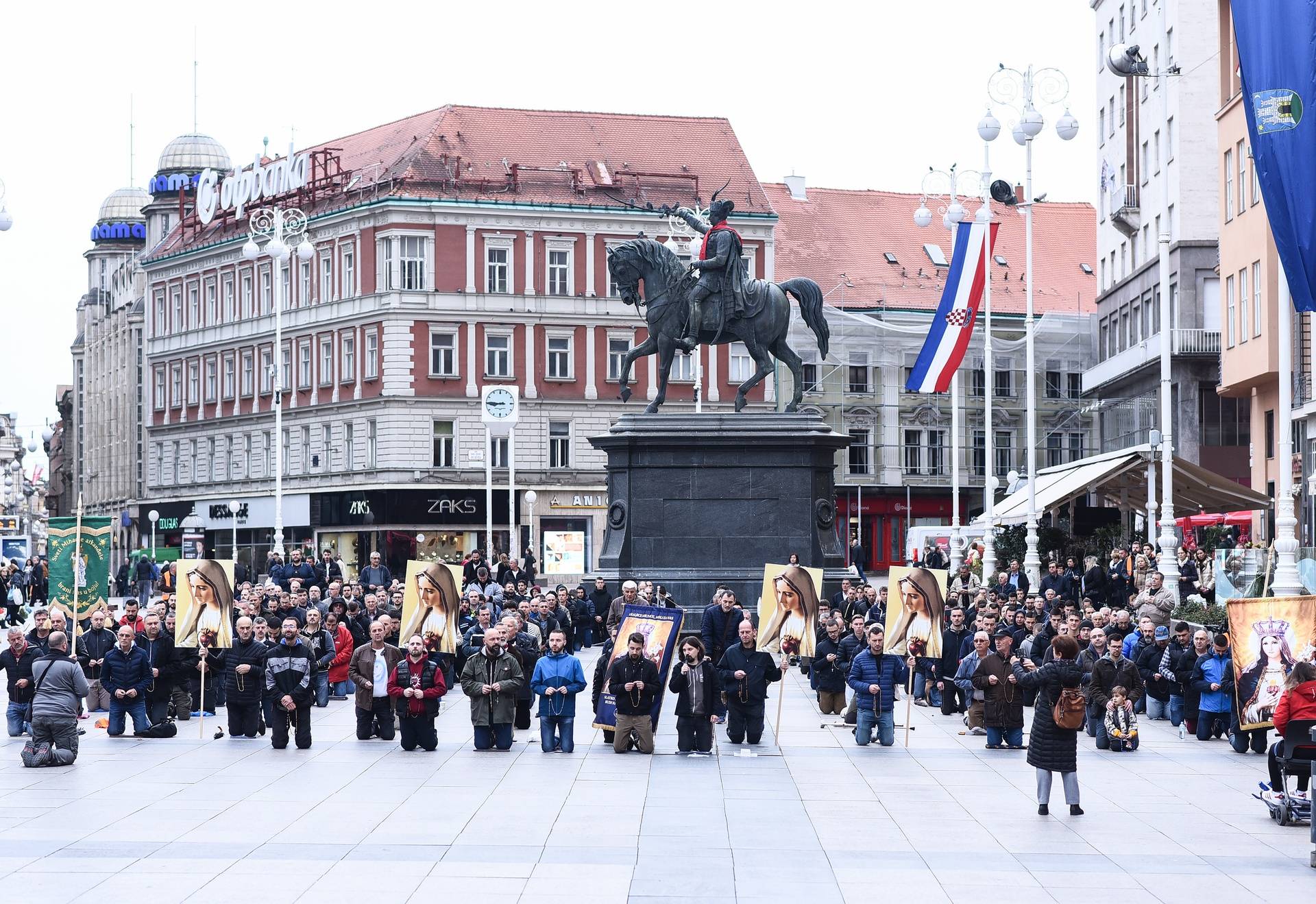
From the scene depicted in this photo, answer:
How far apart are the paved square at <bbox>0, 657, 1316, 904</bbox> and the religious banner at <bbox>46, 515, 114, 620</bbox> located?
548cm

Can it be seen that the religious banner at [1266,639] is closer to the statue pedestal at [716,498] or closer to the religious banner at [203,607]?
the religious banner at [203,607]

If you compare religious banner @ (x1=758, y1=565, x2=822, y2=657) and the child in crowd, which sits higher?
religious banner @ (x1=758, y1=565, x2=822, y2=657)

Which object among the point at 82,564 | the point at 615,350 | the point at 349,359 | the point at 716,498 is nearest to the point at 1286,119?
the point at 716,498

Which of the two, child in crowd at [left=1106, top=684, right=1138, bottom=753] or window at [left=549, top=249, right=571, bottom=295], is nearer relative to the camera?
child in crowd at [left=1106, top=684, right=1138, bottom=753]

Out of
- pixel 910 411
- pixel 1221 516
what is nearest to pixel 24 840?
pixel 1221 516

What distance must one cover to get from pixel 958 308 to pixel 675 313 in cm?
1115

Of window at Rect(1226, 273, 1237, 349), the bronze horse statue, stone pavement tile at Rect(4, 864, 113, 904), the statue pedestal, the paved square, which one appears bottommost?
the paved square

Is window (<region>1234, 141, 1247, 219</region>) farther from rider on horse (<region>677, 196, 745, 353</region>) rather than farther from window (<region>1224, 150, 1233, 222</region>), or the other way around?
rider on horse (<region>677, 196, 745, 353</region>)

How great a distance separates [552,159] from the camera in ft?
255

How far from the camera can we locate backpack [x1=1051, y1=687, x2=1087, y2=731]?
672 inches

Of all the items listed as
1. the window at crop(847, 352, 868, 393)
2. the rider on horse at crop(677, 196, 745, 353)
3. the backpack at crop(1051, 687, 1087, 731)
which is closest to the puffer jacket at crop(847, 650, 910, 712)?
the backpack at crop(1051, 687, 1087, 731)

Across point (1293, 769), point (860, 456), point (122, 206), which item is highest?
point (122, 206)

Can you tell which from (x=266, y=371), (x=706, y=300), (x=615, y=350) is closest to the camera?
(x=706, y=300)

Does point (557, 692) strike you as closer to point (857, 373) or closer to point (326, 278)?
point (326, 278)
